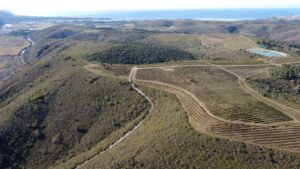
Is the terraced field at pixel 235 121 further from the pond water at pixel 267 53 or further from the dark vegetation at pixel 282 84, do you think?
the pond water at pixel 267 53

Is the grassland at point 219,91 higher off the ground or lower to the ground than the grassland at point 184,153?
higher

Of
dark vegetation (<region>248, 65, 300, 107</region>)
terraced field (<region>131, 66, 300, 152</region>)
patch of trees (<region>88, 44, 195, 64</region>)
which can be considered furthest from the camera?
patch of trees (<region>88, 44, 195, 64</region>)

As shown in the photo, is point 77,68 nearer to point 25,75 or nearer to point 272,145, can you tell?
point 25,75

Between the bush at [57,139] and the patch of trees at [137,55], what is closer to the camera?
the bush at [57,139]

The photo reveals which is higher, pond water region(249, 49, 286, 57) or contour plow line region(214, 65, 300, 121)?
pond water region(249, 49, 286, 57)

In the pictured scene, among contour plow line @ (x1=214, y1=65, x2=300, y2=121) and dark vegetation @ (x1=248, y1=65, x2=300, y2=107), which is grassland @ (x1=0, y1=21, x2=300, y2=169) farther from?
dark vegetation @ (x1=248, y1=65, x2=300, y2=107)

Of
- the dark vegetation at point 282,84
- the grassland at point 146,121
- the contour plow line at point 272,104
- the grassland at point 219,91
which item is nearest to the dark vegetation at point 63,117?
the grassland at point 146,121

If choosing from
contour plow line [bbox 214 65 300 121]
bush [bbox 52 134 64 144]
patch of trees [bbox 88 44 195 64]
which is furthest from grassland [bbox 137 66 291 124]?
bush [bbox 52 134 64 144]

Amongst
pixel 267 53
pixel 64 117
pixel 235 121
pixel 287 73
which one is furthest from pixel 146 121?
pixel 267 53
